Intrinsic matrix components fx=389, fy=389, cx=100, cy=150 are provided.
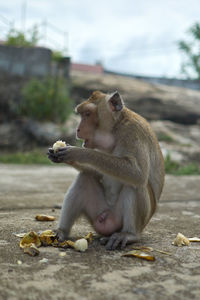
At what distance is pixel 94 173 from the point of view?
118 inches

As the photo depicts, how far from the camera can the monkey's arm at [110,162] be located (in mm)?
2682

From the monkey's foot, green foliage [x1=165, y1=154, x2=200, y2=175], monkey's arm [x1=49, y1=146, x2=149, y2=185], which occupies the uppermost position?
monkey's arm [x1=49, y1=146, x2=149, y2=185]

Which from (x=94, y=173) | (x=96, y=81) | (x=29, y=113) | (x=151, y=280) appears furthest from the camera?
(x=96, y=81)

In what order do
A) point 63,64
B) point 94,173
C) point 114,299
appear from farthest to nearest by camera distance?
point 63,64, point 94,173, point 114,299

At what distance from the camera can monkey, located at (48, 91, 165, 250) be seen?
2.71m

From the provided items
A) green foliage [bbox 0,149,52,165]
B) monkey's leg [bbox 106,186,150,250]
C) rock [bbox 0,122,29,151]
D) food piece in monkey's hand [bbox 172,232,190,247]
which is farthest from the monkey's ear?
rock [bbox 0,122,29,151]

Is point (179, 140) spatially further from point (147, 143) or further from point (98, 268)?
point (98, 268)

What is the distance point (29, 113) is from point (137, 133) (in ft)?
30.7

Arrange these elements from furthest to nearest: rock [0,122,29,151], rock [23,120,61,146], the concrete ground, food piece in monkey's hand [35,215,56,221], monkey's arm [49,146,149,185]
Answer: rock [0,122,29,151] → rock [23,120,61,146] → food piece in monkey's hand [35,215,56,221] → monkey's arm [49,146,149,185] → the concrete ground

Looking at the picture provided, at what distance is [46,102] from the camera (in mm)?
11555

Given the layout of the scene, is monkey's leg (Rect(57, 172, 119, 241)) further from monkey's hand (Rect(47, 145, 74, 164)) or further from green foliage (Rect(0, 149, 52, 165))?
green foliage (Rect(0, 149, 52, 165))

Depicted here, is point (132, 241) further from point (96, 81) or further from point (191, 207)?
point (96, 81)

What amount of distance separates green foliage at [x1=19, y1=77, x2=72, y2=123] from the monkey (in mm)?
8699

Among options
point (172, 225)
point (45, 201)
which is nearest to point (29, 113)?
point (45, 201)
